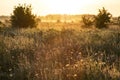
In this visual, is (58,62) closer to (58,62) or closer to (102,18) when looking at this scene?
(58,62)

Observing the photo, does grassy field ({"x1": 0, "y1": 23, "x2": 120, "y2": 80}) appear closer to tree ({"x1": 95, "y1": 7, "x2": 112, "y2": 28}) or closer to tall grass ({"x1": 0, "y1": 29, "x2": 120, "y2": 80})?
tall grass ({"x1": 0, "y1": 29, "x2": 120, "y2": 80})

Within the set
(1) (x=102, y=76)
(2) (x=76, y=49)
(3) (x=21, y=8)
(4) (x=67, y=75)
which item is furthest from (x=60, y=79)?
(3) (x=21, y=8)

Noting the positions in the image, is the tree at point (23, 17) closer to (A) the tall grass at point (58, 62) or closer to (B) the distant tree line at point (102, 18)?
(B) the distant tree line at point (102, 18)

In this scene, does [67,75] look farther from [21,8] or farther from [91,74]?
[21,8]

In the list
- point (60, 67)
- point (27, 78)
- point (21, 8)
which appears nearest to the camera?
point (27, 78)

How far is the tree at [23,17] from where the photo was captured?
29422mm

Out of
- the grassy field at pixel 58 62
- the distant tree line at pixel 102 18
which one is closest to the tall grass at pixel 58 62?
the grassy field at pixel 58 62

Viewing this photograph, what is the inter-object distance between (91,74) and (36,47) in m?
4.03

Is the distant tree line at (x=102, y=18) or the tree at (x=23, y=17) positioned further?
the distant tree line at (x=102, y=18)

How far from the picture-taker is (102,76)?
23.7ft

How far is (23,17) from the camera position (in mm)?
29391

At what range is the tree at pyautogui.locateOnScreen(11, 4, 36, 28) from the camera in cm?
2942

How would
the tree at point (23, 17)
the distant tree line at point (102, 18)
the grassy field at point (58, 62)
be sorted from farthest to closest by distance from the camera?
the distant tree line at point (102, 18) → the tree at point (23, 17) → the grassy field at point (58, 62)

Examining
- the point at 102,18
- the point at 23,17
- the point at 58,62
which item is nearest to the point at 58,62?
the point at 58,62
